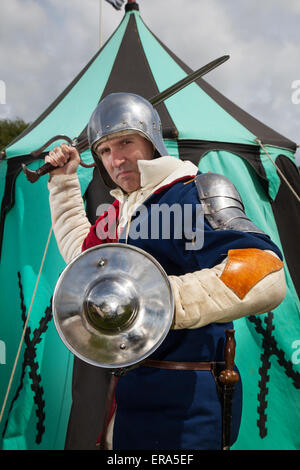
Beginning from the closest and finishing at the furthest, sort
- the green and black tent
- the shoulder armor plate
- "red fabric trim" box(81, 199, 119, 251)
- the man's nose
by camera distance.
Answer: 1. the shoulder armor plate
2. the man's nose
3. "red fabric trim" box(81, 199, 119, 251)
4. the green and black tent

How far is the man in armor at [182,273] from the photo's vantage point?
0.86m

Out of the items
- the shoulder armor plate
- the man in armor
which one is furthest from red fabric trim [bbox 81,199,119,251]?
the shoulder armor plate

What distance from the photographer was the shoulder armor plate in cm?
98

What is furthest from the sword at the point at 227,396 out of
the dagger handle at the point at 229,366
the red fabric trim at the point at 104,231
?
the red fabric trim at the point at 104,231

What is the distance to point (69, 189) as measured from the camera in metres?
1.75

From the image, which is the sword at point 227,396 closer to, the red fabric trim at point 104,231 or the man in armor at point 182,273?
the man in armor at point 182,273

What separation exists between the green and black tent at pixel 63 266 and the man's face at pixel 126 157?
0.98m

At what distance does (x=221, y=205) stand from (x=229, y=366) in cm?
50

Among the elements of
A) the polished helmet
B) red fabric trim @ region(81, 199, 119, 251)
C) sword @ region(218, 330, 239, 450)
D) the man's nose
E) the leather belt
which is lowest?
sword @ region(218, 330, 239, 450)

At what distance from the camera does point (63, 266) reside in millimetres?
2457

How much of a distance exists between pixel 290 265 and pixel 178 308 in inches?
78.8

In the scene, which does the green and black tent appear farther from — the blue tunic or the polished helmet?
the blue tunic

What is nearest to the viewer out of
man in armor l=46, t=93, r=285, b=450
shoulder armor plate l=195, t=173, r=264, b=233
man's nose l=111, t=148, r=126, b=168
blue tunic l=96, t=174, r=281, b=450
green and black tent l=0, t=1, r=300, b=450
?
man in armor l=46, t=93, r=285, b=450

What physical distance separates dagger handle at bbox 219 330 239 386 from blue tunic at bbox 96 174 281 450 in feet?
0.12
